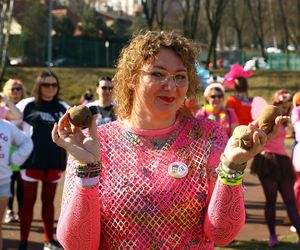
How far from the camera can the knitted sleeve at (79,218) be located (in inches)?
104

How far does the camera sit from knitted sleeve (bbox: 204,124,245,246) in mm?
2621

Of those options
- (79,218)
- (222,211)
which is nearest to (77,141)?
(79,218)

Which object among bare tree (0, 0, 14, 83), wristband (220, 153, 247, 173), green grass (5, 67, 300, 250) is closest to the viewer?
wristband (220, 153, 247, 173)

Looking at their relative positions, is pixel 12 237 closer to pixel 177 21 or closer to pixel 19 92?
pixel 19 92

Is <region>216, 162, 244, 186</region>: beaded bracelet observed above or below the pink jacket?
above

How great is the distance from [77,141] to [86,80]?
32570mm

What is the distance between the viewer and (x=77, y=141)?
8.61 ft

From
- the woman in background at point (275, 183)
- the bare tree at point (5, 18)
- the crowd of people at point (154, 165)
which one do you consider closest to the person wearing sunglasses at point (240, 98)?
the woman in background at point (275, 183)

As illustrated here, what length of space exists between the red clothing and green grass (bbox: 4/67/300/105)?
2235 cm

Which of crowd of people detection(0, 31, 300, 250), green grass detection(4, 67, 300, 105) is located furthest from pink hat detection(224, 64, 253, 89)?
green grass detection(4, 67, 300, 105)

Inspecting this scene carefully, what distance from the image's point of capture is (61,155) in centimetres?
712

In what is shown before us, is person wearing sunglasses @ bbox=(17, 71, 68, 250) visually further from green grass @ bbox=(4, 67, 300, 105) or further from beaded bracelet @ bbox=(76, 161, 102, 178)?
green grass @ bbox=(4, 67, 300, 105)

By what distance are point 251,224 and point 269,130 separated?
6.09m

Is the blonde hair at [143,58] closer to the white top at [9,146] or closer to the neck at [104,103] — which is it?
the white top at [9,146]
